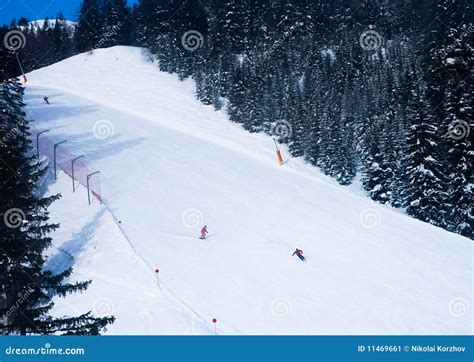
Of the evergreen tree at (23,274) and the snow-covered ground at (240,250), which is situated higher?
the evergreen tree at (23,274)

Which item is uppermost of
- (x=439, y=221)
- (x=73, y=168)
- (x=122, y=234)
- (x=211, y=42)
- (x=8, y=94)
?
(x=211, y=42)

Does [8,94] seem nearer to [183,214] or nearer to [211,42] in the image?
[183,214]

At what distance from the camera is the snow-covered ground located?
14578 millimetres

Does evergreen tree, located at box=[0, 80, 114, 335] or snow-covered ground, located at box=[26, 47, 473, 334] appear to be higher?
evergreen tree, located at box=[0, 80, 114, 335]

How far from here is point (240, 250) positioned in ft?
62.6

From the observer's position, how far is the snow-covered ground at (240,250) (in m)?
14.6

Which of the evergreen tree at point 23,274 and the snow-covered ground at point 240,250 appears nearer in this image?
the evergreen tree at point 23,274

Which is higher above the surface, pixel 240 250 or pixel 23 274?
pixel 23 274

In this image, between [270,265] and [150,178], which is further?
[150,178]

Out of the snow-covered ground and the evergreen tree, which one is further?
the snow-covered ground

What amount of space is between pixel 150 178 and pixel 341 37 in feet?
172

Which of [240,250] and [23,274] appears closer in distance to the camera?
[23,274]

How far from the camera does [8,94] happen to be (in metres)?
30.5

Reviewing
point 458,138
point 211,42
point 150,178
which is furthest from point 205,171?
point 211,42
